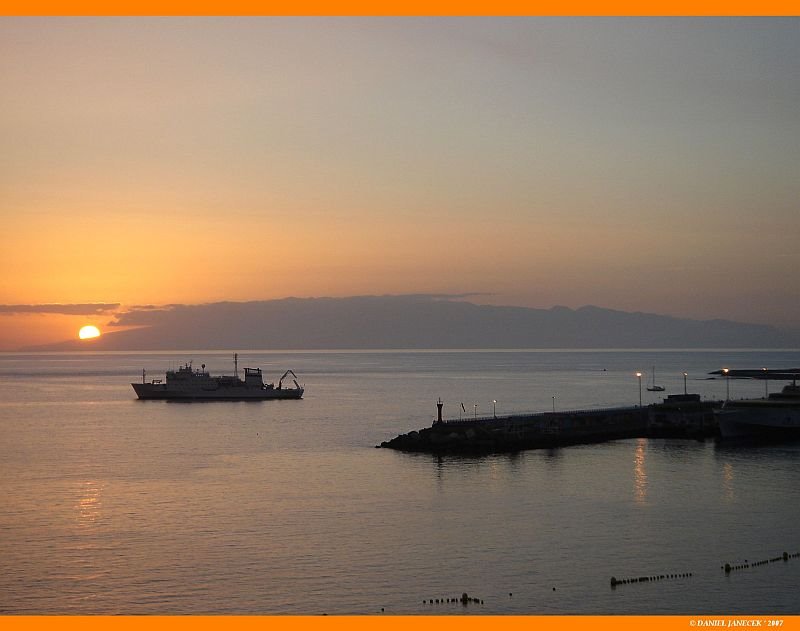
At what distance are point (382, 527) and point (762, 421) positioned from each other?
46093mm

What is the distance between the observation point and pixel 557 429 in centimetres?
7600

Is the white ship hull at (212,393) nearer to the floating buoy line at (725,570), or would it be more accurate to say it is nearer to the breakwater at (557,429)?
the breakwater at (557,429)

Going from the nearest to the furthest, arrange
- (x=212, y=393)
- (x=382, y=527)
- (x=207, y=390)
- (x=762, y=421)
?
1. (x=382, y=527)
2. (x=762, y=421)
3. (x=212, y=393)
4. (x=207, y=390)

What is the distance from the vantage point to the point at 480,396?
14650 centimetres

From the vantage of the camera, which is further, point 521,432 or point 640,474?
point 521,432

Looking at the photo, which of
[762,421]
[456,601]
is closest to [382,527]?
[456,601]

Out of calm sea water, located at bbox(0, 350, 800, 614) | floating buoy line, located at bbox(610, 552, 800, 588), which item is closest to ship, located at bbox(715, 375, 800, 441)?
calm sea water, located at bbox(0, 350, 800, 614)

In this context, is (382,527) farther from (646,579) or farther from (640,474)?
(640,474)

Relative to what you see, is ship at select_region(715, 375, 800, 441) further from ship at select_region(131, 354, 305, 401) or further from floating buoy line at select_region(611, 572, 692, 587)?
ship at select_region(131, 354, 305, 401)

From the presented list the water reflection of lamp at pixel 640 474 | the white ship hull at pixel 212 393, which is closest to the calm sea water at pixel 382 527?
the water reflection of lamp at pixel 640 474

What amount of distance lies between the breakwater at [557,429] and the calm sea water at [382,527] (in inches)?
110

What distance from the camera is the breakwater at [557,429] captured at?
69.6 metres

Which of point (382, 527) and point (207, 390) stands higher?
point (207, 390)

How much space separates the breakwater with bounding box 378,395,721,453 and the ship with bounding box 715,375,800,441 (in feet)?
12.0
